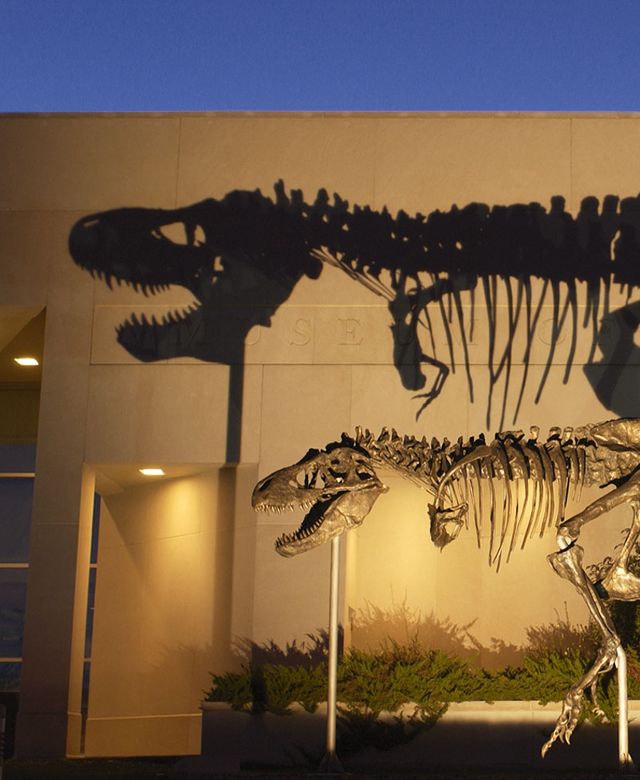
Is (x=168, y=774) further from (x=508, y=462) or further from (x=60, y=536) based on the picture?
(x=60, y=536)

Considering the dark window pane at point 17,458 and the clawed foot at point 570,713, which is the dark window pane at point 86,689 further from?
the clawed foot at point 570,713

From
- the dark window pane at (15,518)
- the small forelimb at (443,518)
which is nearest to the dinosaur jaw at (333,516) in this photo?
the small forelimb at (443,518)

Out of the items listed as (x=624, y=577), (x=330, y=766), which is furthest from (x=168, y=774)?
(x=624, y=577)

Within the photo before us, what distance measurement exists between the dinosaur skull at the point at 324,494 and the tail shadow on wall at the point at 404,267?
6866 millimetres

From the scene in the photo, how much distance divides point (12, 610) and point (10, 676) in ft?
3.97

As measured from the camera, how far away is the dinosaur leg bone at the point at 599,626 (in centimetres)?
1222

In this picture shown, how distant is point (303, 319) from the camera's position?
20.0 m

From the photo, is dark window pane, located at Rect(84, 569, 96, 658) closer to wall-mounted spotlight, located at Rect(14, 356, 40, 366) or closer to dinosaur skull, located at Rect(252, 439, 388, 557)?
wall-mounted spotlight, located at Rect(14, 356, 40, 366)

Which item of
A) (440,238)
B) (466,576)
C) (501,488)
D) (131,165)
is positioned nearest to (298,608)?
(466,576)

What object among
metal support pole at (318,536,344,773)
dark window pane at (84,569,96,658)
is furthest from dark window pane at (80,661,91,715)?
metal support pole at (318,536,344,773)

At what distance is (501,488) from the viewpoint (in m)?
21.1

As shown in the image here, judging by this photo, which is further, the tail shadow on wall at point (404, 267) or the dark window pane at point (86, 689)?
the dark window pane at point (86, 689)

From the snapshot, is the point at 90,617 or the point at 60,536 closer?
the point at 60,536

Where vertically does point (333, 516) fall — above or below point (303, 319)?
below
